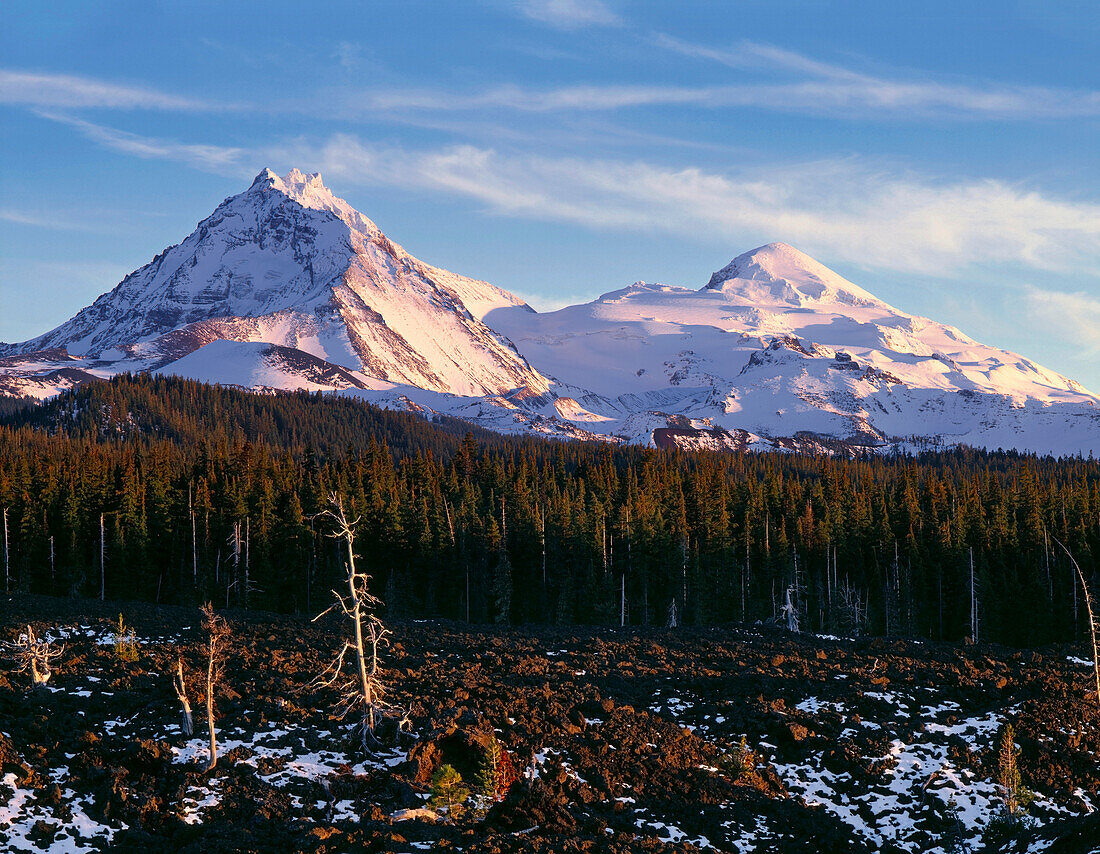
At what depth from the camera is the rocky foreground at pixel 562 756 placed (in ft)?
79.0

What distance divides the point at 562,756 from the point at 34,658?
723 inches

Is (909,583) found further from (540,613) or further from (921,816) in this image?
(921,816)

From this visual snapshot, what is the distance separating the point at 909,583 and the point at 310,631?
5528cm

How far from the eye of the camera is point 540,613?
280 feet

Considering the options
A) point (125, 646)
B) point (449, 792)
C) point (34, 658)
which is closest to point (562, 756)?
point (449, 792)

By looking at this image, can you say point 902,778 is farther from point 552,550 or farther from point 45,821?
point 552,550

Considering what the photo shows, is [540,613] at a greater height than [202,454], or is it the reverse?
[202,454]

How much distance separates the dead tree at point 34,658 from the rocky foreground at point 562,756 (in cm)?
57

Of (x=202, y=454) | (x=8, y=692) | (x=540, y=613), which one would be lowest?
(x=540, y=613)

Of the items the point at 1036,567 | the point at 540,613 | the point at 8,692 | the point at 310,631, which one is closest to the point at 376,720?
the point at 8,692

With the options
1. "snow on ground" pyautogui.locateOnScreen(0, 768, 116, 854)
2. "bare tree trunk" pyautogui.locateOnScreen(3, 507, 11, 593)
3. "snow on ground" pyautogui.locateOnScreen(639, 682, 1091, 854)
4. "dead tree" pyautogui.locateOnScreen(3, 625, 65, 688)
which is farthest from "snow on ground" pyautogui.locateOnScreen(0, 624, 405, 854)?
"bare tree trunk" pyautogui.locateOnScreen(3, 507, 11, 593)

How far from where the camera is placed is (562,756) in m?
28.7

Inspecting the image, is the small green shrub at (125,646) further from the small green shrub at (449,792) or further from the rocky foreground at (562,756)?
the small green shrub at (449,792)

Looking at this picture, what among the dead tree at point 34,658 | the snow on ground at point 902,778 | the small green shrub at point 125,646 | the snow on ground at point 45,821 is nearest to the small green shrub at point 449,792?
the snow on ground at point 902,778
